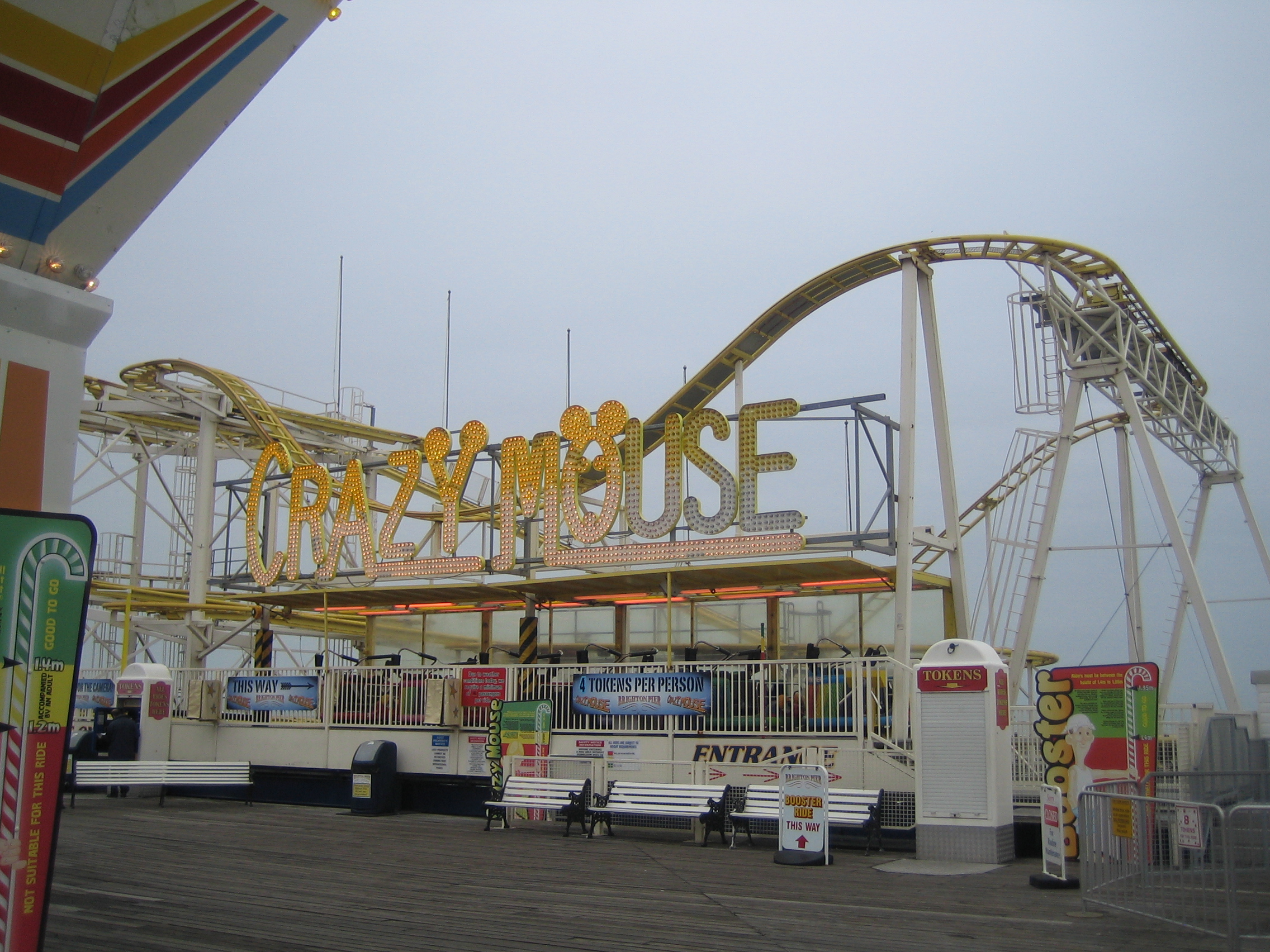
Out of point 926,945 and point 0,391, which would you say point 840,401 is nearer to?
point 926,945

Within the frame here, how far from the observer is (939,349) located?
19828 millimetres

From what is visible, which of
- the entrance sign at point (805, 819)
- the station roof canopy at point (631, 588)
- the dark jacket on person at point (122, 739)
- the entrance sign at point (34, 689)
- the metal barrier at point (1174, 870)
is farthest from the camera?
the dark jacket on person at point (122, 739)

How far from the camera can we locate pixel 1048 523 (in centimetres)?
2098

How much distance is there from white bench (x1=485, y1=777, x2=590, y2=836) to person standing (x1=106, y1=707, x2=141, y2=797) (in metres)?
9.23

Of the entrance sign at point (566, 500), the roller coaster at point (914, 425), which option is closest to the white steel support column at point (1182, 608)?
the roller coaster at point (914, 425)

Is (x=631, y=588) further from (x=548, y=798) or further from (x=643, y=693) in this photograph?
(x=548, y=798)

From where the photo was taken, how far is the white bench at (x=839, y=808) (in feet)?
49.0

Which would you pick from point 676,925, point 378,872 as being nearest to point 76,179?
point 676,925

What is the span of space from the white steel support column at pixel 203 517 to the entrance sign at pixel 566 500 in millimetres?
3608

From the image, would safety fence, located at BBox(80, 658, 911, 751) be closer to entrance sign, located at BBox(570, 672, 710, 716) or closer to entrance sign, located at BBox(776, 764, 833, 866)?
entrance sign, located at BBox(570, 672, 710, 716)

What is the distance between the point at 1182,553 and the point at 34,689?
18834mm

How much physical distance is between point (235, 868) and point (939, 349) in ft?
44.9

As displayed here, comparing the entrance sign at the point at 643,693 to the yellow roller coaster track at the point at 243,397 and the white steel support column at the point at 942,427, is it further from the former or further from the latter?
the yellow roller coaster track at the point at 243,397

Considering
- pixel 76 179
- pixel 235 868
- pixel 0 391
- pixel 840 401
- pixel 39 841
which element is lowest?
pixel 235 868
